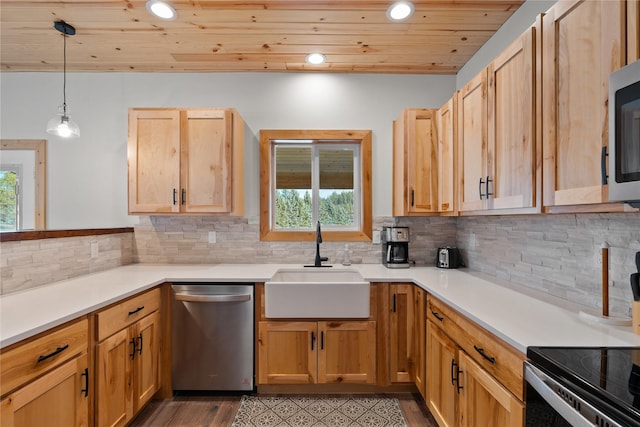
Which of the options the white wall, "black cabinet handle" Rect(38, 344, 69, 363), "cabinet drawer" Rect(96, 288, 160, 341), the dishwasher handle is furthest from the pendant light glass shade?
"black cabinet handle" Rect(38, 344, 69, 363)

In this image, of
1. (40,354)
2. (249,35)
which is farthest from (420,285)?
(249,35)

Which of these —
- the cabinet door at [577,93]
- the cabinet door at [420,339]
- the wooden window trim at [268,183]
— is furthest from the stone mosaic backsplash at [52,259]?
the cabinet door at [577,93]

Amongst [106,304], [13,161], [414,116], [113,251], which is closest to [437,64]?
[414,116]

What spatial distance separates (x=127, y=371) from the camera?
1867mm

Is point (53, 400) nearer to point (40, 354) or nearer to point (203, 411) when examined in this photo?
point (40, 354)

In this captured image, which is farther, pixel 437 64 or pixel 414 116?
pixel 437 64

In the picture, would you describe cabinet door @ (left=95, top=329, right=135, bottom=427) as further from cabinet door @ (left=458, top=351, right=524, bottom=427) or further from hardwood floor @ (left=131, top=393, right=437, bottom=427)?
cabinet door @ (left=458, top=351, right=524, bottom=427)

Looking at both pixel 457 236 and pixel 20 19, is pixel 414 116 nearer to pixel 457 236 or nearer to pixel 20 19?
pixel 457 236

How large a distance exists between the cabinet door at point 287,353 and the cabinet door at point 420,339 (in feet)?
2.30

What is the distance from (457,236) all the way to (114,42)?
128 inches

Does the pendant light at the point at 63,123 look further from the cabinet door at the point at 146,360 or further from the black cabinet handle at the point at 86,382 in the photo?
the black cabinet handle at the point at 86,382

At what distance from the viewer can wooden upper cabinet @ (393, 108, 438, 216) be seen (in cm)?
261

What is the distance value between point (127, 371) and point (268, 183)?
5.70 feet

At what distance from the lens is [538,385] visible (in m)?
1.00
